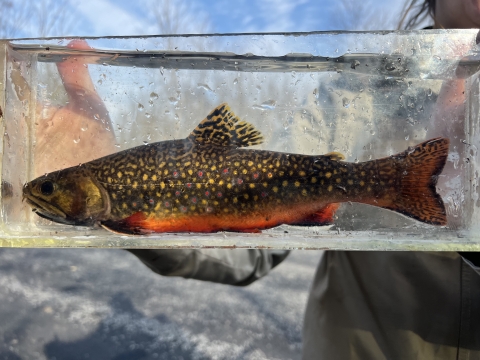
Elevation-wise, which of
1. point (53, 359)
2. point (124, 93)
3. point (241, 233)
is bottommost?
point (53, 359)

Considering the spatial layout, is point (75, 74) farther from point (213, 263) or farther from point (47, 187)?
point (213, 263)

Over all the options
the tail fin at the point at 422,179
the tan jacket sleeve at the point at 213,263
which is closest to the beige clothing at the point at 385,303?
the tan jacket sleeve at the point at 213,263

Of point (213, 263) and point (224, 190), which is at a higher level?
point (224, 190)

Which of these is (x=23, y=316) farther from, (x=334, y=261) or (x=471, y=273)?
(x=471, y=273)

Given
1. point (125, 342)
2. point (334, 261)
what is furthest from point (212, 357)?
point (334, 261)

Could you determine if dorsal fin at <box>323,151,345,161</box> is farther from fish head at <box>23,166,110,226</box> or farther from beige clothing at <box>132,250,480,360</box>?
beige clothing at <box>132,250,480,360</box>

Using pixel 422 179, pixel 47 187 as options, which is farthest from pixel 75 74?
pixel 422 179
